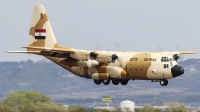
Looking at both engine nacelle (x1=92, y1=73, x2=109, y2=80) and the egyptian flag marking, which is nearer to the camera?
engine nacelle (x1=92, y1=73, x2=109, y2=80)

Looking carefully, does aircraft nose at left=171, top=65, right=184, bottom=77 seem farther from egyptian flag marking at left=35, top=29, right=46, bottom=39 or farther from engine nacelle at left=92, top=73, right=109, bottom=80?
egyptian flag marking at left=35, top=29, right=46, bottom=39

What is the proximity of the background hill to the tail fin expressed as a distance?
198 feet

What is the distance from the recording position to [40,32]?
66125 mm

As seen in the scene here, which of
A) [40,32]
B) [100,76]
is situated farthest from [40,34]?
[100,76]

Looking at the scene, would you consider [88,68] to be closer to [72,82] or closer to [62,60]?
[62,60]

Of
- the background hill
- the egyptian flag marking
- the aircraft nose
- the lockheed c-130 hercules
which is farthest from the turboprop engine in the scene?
the background hill

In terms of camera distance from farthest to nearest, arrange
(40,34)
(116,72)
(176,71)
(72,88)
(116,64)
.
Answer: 1. (72,88)
2. (40,34)
3. (116,64)
4. (116,72)
5. (176,71)

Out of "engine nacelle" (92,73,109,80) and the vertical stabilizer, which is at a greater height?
the vertical stabilizer

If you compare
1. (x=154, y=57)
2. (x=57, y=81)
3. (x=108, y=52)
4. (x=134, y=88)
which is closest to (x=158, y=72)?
(x=154, y=57)

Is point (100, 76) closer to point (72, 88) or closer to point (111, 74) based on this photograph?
point (111, 74)

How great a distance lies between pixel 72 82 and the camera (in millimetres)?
144250

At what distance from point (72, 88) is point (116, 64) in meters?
90.4

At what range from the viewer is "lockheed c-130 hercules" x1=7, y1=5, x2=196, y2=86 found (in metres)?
57.2

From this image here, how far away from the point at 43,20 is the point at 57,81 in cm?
7605
